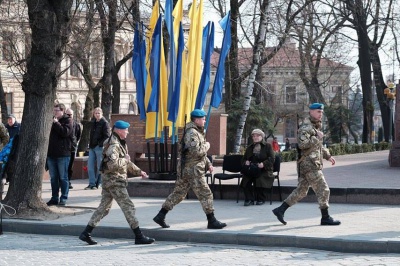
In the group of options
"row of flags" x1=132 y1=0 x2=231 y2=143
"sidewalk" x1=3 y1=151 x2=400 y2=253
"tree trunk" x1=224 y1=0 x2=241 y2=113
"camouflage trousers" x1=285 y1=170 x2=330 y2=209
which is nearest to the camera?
"sidewalk" x1=3 y1=151 x2=400 y2=253

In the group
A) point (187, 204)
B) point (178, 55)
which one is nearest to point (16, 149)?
point (187, 204)

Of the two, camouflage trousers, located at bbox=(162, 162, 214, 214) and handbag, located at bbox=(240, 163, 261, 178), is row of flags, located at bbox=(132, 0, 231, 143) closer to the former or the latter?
handbag, located at bbox=(240, 163, 261, 178)

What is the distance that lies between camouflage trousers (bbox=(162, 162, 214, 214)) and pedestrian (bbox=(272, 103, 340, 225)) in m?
1.00

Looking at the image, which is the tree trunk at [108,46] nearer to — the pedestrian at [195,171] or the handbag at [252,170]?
the handbag at [252,170]

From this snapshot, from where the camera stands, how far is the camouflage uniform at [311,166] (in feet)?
41.5

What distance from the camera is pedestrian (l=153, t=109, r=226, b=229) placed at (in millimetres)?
12469

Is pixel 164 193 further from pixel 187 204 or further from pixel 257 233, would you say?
pixel 257 233

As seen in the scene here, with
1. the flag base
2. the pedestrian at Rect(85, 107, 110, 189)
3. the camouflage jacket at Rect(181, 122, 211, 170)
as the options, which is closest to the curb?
the camouflage jacket at Rect(181, 122, 211, 170)

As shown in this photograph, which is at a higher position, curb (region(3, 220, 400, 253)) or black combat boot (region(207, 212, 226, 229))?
black combat boot (region(207, 212, 226, 229))

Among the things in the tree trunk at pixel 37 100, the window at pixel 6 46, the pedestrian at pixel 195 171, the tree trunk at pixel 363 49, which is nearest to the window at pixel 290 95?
the tree trunk at pixel 363 49

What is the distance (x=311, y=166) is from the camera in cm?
1262

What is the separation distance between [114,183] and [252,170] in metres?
4.45

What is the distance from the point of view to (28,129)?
47.3ft

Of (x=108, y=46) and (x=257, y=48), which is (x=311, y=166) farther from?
(x=108, y=46)
